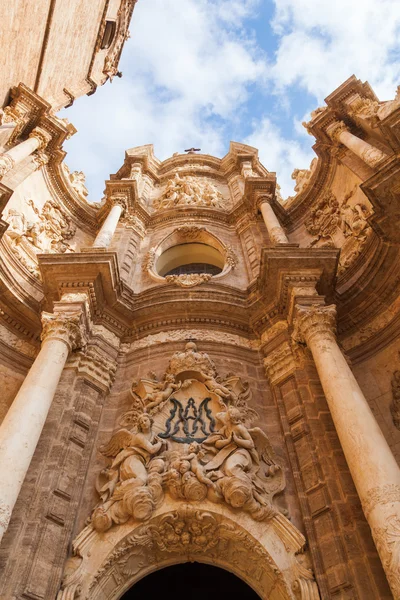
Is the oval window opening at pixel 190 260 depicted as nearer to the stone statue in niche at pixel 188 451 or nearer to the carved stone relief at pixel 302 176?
the carved stone relief at pixel 302 176

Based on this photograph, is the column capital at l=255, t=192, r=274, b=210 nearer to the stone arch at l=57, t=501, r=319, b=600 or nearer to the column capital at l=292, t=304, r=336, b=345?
the column capital at l=292, t=304, r=336, b=345

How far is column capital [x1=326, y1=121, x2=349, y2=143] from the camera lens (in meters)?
14.0

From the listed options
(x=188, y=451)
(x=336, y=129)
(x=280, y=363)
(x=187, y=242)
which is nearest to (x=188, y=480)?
(x=188, y=451)

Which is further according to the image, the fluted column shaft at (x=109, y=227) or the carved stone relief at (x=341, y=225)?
the fluted column shaft at (x=109, y=227)

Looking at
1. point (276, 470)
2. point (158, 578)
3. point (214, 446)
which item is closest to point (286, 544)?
point (276, 470)

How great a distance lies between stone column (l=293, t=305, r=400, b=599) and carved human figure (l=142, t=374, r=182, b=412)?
266 centimetres

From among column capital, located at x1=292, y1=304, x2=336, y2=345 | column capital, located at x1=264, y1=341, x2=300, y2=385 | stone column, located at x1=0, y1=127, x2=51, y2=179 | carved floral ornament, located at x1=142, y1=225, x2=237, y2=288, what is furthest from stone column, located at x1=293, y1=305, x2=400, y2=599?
stone column, located at x1=0, y1=127, x2=51, y2=179

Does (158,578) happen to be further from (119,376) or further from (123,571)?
(119,376)

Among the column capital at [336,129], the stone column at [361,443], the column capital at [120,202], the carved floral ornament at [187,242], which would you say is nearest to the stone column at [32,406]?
the carved floral ornament at [187,242]

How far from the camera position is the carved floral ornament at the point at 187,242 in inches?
470

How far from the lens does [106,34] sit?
25.2m

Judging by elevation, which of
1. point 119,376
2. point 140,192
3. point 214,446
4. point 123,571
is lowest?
point 123,571

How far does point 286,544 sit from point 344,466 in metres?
1.44

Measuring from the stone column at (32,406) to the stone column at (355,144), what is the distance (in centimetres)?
779
